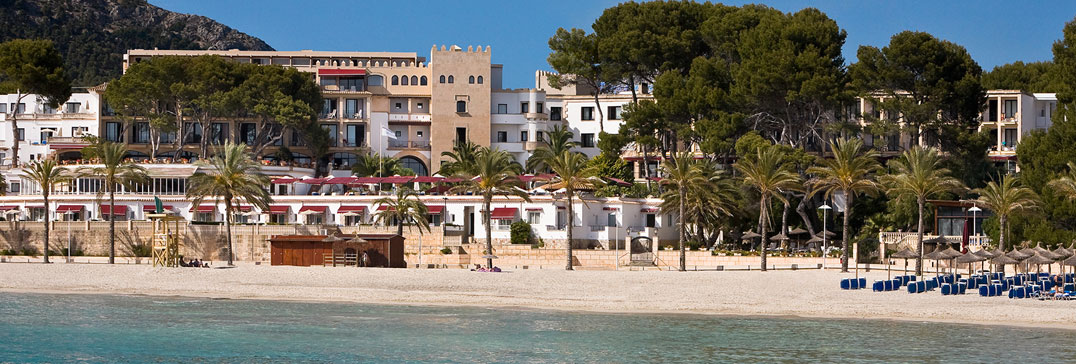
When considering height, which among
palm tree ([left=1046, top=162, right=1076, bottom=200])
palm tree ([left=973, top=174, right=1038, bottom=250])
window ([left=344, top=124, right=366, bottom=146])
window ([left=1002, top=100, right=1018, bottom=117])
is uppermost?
window ([left=1002, top=100, right=1018, bottom=117])

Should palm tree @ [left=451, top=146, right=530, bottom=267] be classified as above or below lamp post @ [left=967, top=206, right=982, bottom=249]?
above

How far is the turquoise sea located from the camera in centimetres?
4291

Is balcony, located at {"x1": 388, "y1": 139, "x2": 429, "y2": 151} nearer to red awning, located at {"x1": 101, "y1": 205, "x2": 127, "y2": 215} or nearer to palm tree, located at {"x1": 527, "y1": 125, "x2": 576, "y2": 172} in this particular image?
palm tree, located at {"x1": 527, "y1": 125, "x2": 576, "y2": 172}

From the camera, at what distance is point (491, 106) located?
4186 inches

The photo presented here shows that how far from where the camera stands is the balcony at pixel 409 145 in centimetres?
10625

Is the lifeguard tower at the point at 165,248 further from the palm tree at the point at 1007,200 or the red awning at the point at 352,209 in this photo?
the palm tree at the point at 1007,200

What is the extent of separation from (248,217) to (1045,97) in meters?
52.9

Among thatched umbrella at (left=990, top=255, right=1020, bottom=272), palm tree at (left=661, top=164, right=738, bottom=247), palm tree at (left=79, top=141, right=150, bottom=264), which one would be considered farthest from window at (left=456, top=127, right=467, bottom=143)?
thatched umbrella at (left=990, top=255, right=1020, bottom=272)

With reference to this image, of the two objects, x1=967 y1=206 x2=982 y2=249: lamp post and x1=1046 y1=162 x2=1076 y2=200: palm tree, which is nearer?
x1=1046 y1=162 x2=1076 y2=200: palm tree

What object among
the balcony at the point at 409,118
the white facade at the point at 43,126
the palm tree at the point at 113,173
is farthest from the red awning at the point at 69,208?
the balcony at the point at 409,118

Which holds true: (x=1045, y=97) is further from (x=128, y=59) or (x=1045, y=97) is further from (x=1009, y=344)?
(x=128, y=59)

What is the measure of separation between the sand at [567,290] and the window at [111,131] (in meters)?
36.0

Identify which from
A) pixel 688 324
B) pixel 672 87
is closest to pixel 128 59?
pixel 672 87

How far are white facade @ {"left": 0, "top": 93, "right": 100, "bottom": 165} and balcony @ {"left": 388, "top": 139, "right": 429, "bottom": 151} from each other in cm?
2259
